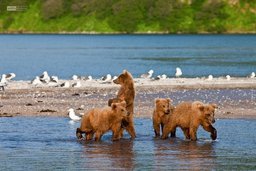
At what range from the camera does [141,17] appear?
175 meters

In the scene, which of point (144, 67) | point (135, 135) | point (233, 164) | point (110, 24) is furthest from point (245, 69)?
point (110, 24)

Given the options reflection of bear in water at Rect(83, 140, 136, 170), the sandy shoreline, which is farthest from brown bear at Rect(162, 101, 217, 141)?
the sandy shoreline

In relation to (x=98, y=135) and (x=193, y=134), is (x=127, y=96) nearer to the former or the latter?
(x=98, y=135)

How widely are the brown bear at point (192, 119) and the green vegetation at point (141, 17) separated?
14801 centimetres

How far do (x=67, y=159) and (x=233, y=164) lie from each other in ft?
11.9

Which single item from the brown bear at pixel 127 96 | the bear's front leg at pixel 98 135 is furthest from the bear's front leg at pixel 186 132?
the bear's front leg at pixel 98 135

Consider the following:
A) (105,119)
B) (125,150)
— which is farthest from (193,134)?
(105,119)

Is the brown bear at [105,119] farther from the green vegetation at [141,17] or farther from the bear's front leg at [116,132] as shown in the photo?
the green vegetation at [141,17]

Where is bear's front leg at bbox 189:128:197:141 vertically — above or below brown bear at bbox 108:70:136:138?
below

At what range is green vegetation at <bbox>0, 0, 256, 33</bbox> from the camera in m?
172

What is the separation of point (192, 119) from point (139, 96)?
1351cm

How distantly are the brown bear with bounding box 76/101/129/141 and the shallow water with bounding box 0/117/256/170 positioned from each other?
33 centimetres

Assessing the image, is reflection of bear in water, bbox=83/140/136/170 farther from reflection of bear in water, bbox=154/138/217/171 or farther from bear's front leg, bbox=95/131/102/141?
reflection of bear in water, bbox=154/138/217/171

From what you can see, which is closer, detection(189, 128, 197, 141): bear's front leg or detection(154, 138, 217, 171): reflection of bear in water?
detection(154, 138, 217, 171): reflection of bear in water
